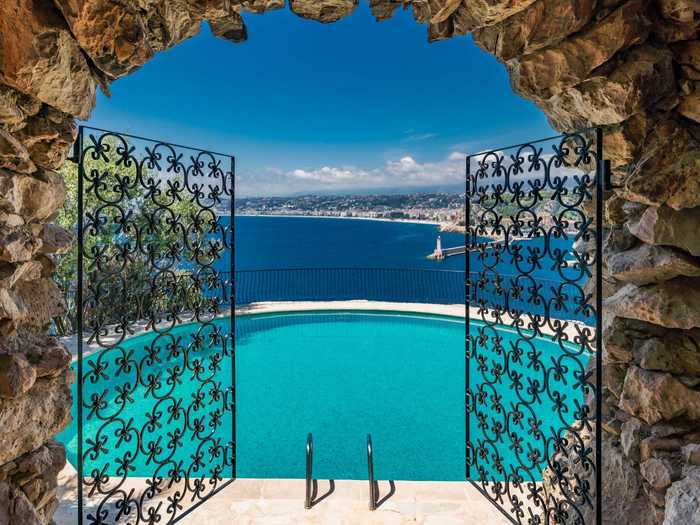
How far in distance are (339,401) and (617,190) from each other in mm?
4399

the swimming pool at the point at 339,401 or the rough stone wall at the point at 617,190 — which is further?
the swimming pool at the point at 339,401

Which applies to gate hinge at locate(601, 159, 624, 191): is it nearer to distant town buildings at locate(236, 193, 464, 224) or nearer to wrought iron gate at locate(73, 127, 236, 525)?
wrought iron gate at locate(73, 127, 236, 525)

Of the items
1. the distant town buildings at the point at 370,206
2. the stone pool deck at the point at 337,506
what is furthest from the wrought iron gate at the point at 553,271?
the distant town buildings at the point at 370,206

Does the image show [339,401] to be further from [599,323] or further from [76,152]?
[76,152]

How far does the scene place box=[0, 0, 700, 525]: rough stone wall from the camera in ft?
4.33

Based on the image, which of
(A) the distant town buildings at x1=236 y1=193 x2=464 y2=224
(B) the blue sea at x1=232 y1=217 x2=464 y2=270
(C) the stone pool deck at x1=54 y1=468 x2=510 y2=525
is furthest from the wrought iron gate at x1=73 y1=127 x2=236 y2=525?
(A) the distant town buildings at x1=236 y1=193 x2=464 y2=224

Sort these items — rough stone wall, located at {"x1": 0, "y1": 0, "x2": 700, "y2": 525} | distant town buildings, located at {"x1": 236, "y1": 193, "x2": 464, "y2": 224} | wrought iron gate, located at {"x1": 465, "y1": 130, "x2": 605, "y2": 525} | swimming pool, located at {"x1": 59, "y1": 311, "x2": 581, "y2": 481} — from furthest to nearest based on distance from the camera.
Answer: distant town buildings, located at {"x1": 236, "y1": 193, "x2": 464, "y2": 224}, swimming pool, located at {"x1": 59, "y1": 311, "x2": 581, "y2": 481}, wrought iron gate, located at {"x1": 465, "y1": 130, "x2": 605, "y2": 525}, rough stone wall, located at {"x1": 0, "y1": 0, "x2": 700, "y2": 525}

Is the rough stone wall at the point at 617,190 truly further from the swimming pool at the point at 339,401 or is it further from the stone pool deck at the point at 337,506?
the stone pool deck at the point at 337,506

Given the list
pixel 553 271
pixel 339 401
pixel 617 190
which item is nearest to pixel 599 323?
pixel 553 271

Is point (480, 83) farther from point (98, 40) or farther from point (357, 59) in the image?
point (98, 40)

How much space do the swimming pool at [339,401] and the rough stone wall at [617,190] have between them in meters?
0.84

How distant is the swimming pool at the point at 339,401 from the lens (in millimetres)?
3930

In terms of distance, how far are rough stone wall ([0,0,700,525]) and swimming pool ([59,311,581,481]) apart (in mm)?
840

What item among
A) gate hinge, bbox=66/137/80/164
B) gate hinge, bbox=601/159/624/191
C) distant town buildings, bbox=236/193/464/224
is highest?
distant town buildings, bbox=236/193/464/224
